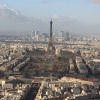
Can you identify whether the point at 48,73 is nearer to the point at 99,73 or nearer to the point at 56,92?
the point at 99,73

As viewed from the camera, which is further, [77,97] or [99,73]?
[99,73]

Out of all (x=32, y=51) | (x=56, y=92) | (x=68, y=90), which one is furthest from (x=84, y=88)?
(x=32, y=51)

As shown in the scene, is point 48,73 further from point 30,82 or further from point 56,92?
point 56,92

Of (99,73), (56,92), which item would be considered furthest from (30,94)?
(99,73)

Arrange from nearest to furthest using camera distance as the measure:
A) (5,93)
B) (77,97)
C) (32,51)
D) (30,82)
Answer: (77,97)
(5,93)
(30,82)
(32,51)

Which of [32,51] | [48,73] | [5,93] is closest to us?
[5,93]

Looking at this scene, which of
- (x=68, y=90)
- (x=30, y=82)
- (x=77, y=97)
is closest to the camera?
(x=77, y=97)

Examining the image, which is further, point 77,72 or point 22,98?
point 77,72

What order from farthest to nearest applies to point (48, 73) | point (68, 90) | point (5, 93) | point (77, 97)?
point (48, 73) → point (68, 90) → point (5, 93) → point (77, 97)
